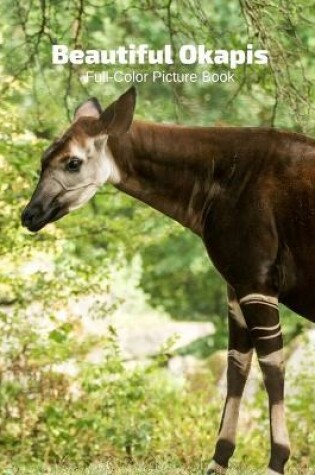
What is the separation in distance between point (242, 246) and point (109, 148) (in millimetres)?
792

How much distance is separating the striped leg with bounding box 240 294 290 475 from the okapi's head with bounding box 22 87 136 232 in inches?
35.6

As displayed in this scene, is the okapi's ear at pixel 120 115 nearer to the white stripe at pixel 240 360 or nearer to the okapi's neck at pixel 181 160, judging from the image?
the okapi's neck at pixel 181 160

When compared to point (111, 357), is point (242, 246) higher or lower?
higher

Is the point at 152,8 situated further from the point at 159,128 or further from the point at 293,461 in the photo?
the point at 293,461

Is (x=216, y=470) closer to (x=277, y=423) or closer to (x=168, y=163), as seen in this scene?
(x=277, y=423)

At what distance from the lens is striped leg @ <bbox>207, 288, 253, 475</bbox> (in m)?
5.82

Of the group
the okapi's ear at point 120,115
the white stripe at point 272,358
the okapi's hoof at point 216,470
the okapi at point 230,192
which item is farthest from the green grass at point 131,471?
the okapi's ear at point 120,115

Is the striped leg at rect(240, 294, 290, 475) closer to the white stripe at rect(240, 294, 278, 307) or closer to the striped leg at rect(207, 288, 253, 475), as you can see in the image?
the white stripe at rect(240, 294, 278, 307)

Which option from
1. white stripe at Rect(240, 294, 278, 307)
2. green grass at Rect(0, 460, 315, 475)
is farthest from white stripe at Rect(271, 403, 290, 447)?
green grass at Rect(0, 460, 315, 475)

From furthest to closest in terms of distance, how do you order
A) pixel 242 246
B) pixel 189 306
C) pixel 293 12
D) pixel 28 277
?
1. pixel 189 306
2. pixel 28 277
3. pixel 293 12
4. pixel 242 246

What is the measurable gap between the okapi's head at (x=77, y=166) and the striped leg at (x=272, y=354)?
2.97 feet

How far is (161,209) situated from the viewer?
18.8 ft

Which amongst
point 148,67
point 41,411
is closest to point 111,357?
point 41,411

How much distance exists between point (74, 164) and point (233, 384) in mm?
1343
